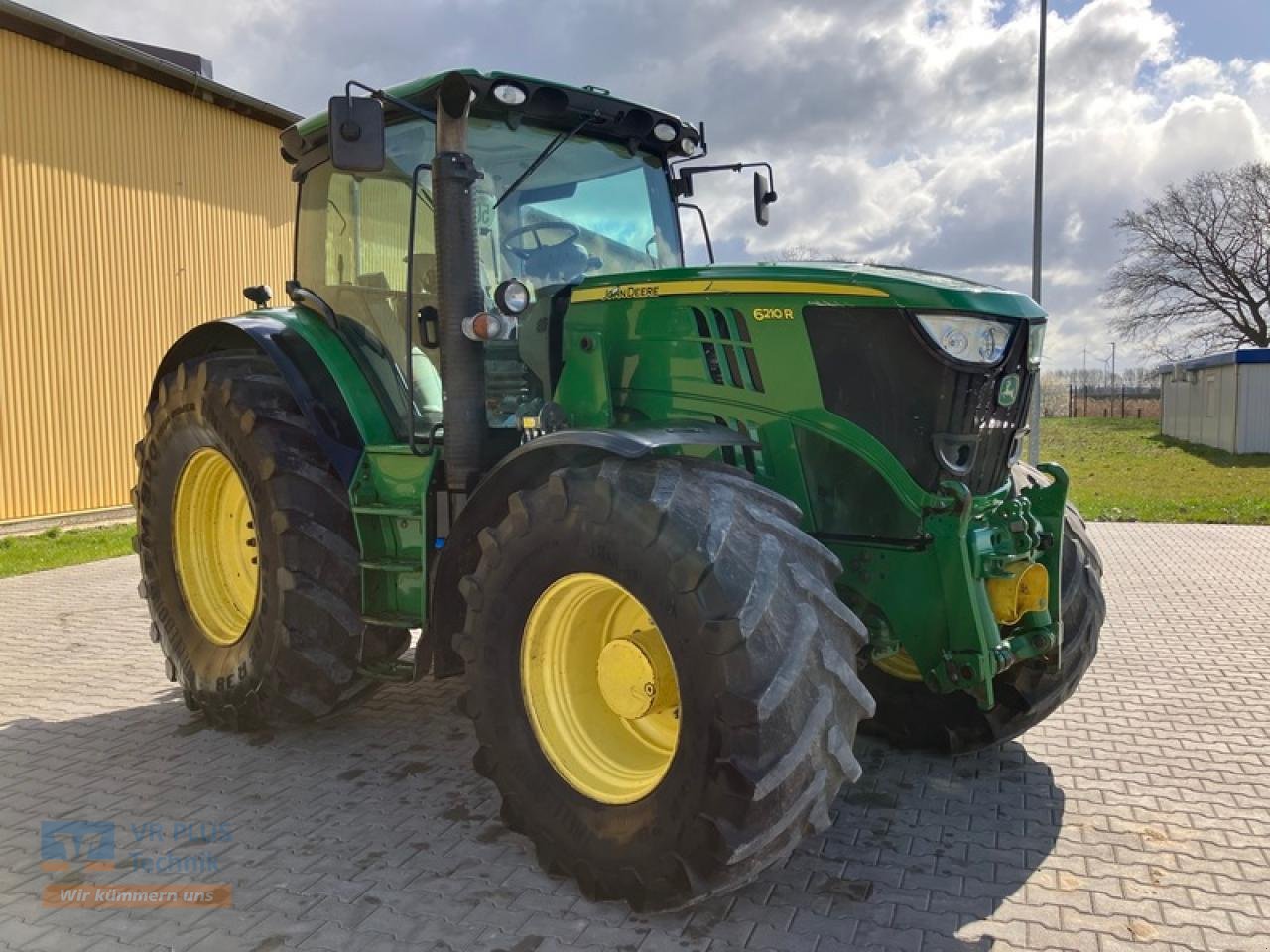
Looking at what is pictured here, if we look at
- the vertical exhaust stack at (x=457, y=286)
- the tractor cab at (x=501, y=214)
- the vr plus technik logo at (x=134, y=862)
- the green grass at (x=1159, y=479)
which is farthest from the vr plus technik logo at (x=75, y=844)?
the green grass at (x=1159, y=479)

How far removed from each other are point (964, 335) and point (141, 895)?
10.6ft

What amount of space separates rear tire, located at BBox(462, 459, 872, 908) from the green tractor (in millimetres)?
11

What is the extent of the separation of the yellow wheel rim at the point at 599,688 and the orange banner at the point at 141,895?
1146 millimetres

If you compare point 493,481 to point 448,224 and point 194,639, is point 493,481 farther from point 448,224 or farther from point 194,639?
point 194,639

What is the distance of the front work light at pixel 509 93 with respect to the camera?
4094mm

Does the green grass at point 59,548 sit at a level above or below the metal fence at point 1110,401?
below

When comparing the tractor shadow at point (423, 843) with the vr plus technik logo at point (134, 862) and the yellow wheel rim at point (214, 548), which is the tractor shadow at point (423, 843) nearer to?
the vr plus technik logo at point (134, 862)

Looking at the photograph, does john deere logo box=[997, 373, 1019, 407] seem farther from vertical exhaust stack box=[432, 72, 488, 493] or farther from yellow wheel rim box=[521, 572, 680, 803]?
vertical exhaust stack box=[432, 72, 488, 493]

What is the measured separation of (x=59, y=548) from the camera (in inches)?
417

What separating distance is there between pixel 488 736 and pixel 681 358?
1.47 metres

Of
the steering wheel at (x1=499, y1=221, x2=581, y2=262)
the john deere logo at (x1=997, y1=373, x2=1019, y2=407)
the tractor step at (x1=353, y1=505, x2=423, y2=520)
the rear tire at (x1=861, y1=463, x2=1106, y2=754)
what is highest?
the steering wheel at (x1=499, y1=221, x2=581, y2=262)

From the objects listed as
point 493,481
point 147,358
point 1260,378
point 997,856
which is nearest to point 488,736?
point 493,481

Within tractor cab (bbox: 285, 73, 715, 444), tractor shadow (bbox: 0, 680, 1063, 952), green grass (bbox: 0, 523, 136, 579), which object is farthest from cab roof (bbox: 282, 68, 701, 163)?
green grass (bbox: 0, 523, 136, 579)

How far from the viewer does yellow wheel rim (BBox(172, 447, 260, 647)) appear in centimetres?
511
